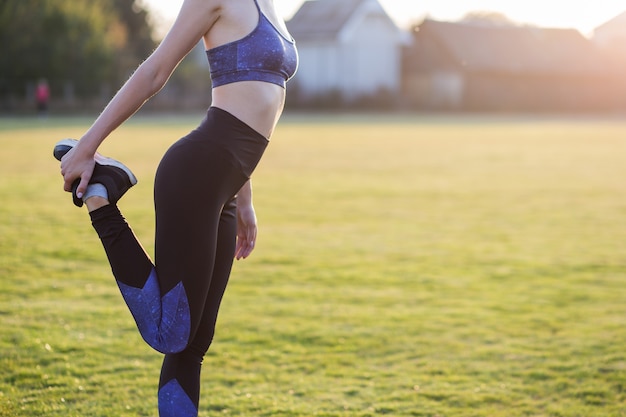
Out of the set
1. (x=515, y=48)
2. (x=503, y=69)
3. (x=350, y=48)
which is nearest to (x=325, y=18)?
(x=350, y=48)

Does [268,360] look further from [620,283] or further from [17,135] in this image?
[17,135]

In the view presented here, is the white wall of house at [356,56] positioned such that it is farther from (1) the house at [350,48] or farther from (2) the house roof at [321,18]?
(2) the house roof at [321,18]

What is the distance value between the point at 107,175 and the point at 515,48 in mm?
61770

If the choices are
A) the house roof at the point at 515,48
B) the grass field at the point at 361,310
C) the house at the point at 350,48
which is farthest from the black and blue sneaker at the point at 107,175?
the house roof at the point at 515,48

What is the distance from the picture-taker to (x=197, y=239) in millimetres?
2607

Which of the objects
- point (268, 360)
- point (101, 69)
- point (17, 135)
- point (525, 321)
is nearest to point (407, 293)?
point (525, 321)

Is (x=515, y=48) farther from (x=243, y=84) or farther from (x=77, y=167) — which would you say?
(x=77, y=167)

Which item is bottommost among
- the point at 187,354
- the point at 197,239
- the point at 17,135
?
the point at 17,135

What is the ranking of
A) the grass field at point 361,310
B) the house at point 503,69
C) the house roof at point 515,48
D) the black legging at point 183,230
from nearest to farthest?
the black legging at point 183,230
the grass field at point 361,310
the house at point 503,69
the house roof at point 515,48

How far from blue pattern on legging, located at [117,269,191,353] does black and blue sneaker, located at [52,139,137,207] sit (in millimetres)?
283

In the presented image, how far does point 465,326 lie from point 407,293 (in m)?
1.08

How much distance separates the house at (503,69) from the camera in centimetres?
5850

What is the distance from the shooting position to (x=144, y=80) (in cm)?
260

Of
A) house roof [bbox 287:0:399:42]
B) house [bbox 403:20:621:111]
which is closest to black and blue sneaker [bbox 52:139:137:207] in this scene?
house roof [bbox 287:0:399:42]
